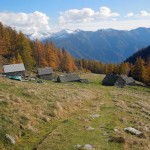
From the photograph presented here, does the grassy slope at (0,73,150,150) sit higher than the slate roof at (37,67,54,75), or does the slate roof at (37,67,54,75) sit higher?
the grassy slope at (0,73,150,150)

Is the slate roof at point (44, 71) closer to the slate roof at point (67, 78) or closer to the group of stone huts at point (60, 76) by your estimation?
the group of stone huts at point (60, 76)

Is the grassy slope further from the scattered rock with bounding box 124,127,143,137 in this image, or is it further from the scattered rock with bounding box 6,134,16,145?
the scattered rock with bounding box 124,127,143,137

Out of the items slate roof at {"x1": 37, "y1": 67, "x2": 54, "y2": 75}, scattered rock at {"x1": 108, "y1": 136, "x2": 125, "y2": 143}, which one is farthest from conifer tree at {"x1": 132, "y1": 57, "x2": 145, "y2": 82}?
scattered rock at {"x1": 108, "y1": 136, "x2": 125, "y2": 143}

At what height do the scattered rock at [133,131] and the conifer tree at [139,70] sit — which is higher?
the scattered rock at [133,131]

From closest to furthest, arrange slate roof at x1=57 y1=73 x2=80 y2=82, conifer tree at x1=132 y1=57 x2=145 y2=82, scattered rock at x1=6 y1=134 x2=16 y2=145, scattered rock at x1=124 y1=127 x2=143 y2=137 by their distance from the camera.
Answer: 1. scattered rock at x1=6 y1=134 x2=16 y2=145
2. scattered rock at x1=124 y1=127 x2=143 y2=137
3. slate roof at x1=57 y1=73 x2=80 y2=82
4. conifer tree at x1=132 y1=57 x2=145 y2=82

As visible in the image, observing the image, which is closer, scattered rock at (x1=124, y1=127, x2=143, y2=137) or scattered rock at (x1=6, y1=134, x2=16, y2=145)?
scattered rock at (x1=6, y1=134, x2=16, y2=145)

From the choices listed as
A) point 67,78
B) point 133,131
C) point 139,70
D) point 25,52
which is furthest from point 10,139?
point 139,70

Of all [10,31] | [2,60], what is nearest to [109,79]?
[2,60]

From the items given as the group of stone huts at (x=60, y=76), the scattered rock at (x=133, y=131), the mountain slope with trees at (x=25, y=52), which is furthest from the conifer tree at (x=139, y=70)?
the scattered rock at (x=133, y=131)

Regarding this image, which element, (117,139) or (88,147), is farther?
(117,139)

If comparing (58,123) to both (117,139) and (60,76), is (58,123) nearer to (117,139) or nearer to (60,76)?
(117,139)

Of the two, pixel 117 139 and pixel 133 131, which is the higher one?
pixel 117 139

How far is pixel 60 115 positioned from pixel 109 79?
78.5 meters

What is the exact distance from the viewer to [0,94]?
31500 mm
